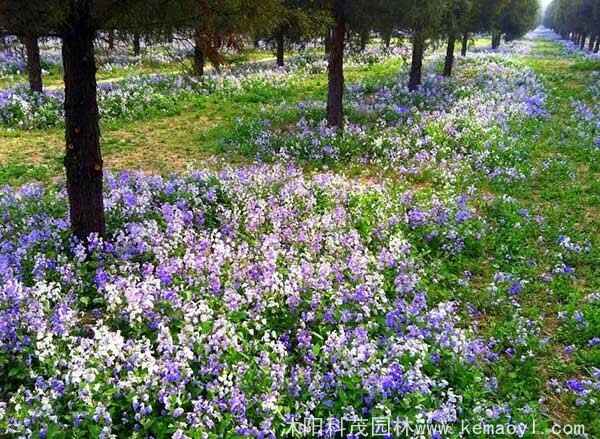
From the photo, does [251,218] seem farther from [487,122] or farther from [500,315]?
[487,122]

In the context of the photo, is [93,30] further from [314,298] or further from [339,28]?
[339,28]

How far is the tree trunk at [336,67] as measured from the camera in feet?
50.2

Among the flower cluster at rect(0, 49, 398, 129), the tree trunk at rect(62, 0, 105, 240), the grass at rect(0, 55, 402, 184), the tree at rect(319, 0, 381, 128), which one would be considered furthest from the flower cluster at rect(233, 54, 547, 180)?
the tree trunk at rect(62, 0, 105, 240)

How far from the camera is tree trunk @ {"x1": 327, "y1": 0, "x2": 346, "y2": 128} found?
603 inches

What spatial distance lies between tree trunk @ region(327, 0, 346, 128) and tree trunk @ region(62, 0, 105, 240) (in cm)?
932

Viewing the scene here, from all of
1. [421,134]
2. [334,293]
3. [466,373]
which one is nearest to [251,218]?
[334,293]

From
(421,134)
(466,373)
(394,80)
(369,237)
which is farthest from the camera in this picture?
(394,80)

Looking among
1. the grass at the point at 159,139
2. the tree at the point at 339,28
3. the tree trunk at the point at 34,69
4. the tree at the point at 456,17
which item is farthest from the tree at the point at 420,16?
the tree trunk at the point at 34,69

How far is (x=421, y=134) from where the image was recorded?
1591 cm

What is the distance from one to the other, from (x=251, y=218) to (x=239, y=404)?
187 inches

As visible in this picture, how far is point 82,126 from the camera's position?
763cm

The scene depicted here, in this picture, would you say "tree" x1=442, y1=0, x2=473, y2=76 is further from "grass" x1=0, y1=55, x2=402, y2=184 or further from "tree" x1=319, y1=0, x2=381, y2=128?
"tree" x1=319, y1=0, x2=381, y2=128

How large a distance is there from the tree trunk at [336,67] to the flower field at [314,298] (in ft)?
7.73

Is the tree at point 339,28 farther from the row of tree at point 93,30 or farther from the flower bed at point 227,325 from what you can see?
the flower bed at point 227,325
